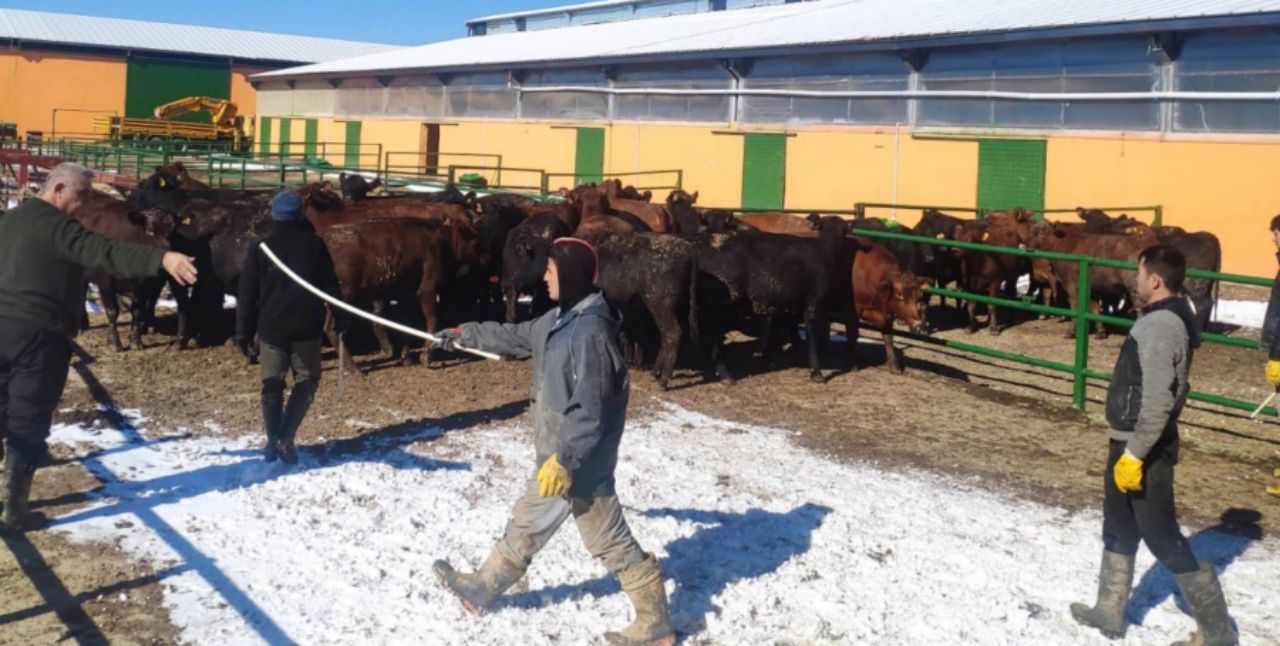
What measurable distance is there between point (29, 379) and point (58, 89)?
57730 millimetres

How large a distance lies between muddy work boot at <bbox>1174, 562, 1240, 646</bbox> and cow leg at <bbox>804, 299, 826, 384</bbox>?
6127 millimetres

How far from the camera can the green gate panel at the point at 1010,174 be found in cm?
2288

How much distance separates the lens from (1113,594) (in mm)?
5699

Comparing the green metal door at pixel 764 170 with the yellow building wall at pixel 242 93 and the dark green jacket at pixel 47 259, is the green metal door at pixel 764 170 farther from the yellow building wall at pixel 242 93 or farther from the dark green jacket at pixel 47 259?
the yellow building wall at pixel 242 93

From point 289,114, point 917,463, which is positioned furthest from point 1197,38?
point 289,114

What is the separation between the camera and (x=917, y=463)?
867 centimetres

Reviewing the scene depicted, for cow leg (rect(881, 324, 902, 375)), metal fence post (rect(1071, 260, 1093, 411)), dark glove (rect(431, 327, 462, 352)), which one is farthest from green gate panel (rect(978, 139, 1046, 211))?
dark glove (rect(431, 327, 462, 352))

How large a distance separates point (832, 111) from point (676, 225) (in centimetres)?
1220

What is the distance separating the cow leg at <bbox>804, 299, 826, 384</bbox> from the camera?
11.7m

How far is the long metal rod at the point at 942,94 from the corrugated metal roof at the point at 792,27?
92cm

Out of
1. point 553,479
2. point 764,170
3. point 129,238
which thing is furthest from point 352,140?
point 553,479

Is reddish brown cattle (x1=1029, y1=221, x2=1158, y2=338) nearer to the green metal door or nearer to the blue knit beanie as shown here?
the blue knit beanie

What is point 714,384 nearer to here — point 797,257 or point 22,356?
point 797,257

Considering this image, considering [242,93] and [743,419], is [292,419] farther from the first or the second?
[242,93]
